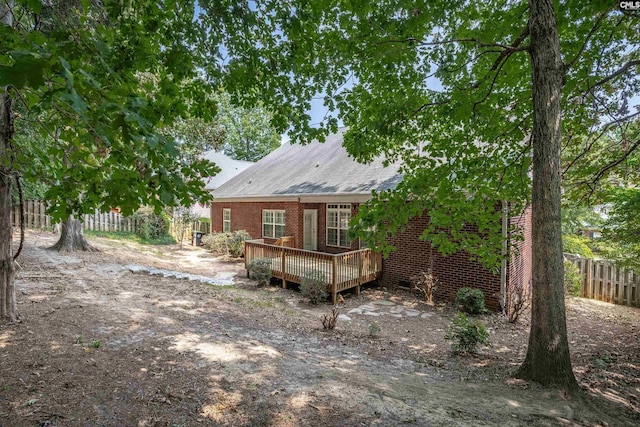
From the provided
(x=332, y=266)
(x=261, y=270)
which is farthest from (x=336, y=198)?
(x=261, y=270)

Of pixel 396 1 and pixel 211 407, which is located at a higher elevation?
pixel 396 1

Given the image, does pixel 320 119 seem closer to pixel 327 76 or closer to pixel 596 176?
pixel 327 76

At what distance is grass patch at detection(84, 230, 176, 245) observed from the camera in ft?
61.9

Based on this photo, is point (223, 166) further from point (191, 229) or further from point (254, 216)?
point (254, 216)

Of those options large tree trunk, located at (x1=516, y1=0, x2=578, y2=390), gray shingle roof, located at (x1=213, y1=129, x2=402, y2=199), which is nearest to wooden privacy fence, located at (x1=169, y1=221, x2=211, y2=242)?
gray shingle roof, located at (x1=213, y1=129, x2=402, y2=199)

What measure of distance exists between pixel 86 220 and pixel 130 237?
2525mm

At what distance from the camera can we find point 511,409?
11.9ft

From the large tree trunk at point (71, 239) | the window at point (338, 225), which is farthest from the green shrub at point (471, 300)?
the large tree trunk at point (71, 239)

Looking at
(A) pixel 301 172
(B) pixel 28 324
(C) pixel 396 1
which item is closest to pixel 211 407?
(B) pixel 28 324

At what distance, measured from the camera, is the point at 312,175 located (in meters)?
15.0

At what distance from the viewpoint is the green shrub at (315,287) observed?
31.3 ft

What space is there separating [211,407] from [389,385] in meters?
2.22

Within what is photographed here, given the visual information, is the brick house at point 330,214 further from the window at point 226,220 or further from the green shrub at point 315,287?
the green shrub at point 315,287

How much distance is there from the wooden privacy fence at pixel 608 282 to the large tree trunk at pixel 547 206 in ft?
27.4
